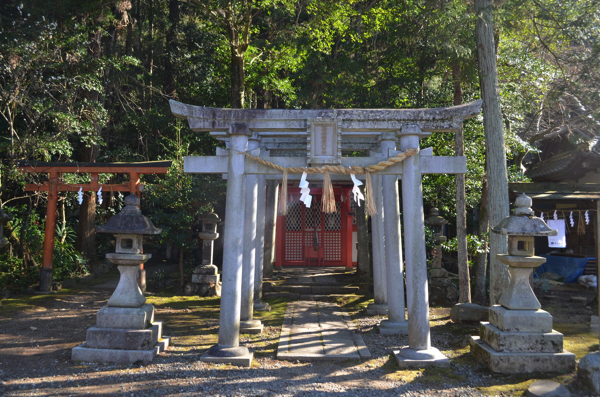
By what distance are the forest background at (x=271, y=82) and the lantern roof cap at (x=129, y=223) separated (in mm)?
5413

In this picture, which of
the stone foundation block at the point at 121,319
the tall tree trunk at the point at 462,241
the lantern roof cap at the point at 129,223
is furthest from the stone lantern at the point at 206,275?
the tall tree trunk at the point at 462,241

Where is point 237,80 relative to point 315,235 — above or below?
above

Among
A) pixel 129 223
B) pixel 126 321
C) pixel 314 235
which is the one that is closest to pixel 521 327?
pixel 126 321

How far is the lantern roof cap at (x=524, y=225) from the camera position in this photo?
20.5 ft

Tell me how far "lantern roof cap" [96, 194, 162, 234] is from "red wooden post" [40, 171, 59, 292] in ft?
20.0

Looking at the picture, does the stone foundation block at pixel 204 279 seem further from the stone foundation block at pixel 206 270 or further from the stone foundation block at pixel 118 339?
the stone foundation block at pixel 118 339

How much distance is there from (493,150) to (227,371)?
20.3 ft

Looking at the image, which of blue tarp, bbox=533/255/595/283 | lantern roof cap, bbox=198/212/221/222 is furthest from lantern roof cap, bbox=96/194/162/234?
blue tarp, bbox=533/255/595/283

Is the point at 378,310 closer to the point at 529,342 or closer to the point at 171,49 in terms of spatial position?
the point at 529,342

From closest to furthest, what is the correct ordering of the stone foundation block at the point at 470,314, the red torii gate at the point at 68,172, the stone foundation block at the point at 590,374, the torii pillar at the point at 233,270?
the stone foundation block at the point at 590,374
the torii pillar at the point at 233,270
the stone foundation block at the point at 470,314
the red torii gate at the point at 68,172

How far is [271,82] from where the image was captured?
15.0 meters

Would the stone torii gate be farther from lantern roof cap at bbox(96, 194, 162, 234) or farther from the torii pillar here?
lantern roof cap at bbox(96, 194, 162, 234)

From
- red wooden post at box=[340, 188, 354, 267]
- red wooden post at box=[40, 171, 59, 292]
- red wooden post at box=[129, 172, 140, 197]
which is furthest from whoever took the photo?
red wooden post at box=[340, 188, 354, 267]

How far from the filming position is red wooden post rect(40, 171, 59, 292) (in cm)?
1170
